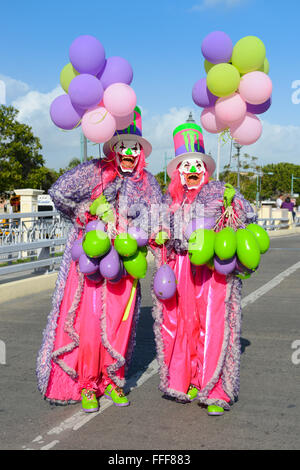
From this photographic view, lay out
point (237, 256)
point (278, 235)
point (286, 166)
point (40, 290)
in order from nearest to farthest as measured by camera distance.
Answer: point (237, 256)
point (40, 290)
point (278, 235)
point (286, 166)

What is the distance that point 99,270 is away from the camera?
389 cm

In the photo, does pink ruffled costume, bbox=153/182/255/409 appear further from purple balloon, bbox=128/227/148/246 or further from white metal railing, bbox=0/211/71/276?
white metal railing, bbox=0/211/71/276

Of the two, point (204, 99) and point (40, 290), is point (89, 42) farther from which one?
point (40, 290)

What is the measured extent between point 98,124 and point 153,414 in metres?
1.99

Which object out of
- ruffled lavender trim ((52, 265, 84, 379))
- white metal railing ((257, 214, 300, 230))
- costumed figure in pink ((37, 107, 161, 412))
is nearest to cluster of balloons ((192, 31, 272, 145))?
costumed figure in pink ((37, 107, 161, 412))

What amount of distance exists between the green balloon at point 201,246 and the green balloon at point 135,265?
1.13ft

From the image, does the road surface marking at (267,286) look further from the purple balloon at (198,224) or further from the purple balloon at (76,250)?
the purple balloon at (76,250)

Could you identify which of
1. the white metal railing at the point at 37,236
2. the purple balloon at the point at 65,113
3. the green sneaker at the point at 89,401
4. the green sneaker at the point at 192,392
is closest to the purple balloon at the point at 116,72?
the purple balloon at the point at 65,113

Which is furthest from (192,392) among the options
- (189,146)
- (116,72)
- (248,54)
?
(248,54)

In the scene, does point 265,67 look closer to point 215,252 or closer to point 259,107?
point 259,107

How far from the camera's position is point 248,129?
4.22 metres

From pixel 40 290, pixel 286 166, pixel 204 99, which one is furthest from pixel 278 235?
pixel 286 166

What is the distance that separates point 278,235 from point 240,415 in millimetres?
22470

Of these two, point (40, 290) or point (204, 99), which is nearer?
point (204, 99)
